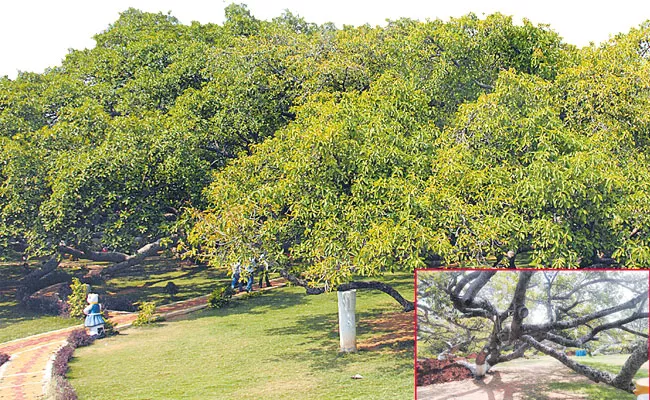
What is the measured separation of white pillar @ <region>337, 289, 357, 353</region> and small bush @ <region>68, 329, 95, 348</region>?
24.9 ft

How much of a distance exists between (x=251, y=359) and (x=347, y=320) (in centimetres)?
257

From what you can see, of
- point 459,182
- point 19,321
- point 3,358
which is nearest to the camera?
point 459,182

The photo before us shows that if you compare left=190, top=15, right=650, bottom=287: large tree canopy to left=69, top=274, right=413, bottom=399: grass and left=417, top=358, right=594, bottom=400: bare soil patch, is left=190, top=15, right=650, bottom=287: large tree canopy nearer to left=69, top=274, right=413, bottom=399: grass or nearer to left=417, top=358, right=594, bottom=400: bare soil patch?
left=69, top=274, right=413, bottom=399: grass

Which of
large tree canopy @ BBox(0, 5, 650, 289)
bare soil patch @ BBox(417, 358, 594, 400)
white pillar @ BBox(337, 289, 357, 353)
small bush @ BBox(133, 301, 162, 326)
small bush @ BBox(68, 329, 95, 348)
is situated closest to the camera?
bare soil patch @ BBox(417, 358, 594, 400)

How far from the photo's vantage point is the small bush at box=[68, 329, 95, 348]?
18.8 meters

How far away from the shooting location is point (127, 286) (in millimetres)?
30781

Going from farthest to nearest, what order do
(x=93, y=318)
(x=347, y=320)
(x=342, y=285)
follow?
(x=93, y=318), (x=347, y=320), (x=342, y=285)

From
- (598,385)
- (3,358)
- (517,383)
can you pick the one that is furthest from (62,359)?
(598,385)

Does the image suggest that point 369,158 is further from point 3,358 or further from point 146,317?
point 146,317

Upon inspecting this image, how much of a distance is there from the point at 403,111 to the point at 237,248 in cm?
517

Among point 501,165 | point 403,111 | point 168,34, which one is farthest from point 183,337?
point 168,34

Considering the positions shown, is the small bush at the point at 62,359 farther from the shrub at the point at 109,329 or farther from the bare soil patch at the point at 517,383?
the bare soil patch at the point at 517,383

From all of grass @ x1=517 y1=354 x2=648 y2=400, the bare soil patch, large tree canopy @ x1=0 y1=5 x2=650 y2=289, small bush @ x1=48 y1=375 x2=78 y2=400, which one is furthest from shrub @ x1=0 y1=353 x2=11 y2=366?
grass @ x1=517 y1=354 x2=648 y2=400

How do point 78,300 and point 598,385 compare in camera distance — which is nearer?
point 598,385
